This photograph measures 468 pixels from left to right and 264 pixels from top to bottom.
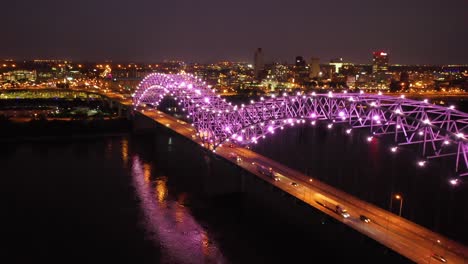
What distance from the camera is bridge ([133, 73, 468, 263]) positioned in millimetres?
14445

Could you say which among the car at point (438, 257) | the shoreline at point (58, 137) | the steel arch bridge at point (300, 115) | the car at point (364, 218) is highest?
the steel arch bridge at point (300, 115)

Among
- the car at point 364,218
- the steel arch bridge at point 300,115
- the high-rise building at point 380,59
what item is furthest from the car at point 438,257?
the high-rise building at point 380,59

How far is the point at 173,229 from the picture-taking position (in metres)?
19.8

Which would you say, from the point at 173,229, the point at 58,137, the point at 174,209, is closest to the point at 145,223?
the point at 173,229

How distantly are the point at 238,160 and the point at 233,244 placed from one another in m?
7.39

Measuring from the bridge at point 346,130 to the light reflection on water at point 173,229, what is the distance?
4206mm

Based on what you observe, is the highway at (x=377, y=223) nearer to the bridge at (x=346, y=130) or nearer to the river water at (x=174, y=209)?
the bridge at (x=346, y=130)

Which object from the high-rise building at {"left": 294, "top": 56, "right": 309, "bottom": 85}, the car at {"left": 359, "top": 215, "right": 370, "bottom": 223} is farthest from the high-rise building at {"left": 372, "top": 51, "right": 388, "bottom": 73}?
the car at {"left": 359, "top": 215, "right": 370, "bottom": 223}

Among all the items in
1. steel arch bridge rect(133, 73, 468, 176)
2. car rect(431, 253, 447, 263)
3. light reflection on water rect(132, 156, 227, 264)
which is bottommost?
light reflection on water rect(132, 156, 227, 264)

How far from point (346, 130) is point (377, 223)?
539 cm

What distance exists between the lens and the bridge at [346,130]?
14445 mm

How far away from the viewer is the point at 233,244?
18.3m

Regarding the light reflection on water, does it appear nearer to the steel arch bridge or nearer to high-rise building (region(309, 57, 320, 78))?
the steel arch bridge

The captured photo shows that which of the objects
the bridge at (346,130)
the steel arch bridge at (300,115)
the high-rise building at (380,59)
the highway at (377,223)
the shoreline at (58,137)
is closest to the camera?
the highway at (377,223)
